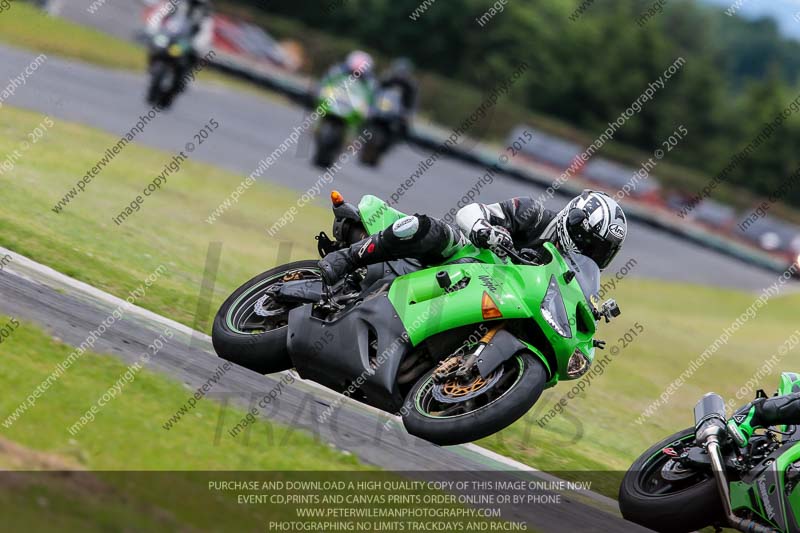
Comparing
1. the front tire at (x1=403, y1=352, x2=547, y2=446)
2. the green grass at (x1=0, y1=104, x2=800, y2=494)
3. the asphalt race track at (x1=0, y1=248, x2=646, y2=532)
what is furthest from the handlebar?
the green grass at (x1=0, y1=104, x2=800, y2=494)

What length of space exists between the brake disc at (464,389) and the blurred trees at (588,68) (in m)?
47.8

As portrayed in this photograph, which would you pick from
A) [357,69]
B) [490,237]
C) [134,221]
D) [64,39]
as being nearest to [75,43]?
[64,39]

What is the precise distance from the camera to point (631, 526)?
7.16 m

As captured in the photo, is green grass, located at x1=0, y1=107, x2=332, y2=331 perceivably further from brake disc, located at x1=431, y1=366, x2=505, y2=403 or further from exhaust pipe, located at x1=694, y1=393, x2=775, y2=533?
exhaust pipe, located at x1=694, y1=393, x2=775, y2=533

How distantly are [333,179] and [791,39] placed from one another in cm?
18464

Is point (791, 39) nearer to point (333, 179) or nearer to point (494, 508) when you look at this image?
point (333, 179)

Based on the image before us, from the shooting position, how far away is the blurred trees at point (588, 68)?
59094 millimetres

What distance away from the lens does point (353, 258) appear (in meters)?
7.80

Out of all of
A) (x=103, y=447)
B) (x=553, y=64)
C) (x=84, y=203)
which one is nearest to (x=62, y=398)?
(x=103, y=447)

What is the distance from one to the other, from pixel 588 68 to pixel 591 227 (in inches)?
2225

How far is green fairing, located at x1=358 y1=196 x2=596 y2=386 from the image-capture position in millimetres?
7289

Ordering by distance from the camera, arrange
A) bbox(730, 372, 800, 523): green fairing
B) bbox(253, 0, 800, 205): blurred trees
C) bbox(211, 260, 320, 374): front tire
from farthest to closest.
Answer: bbox(253, 0, 800, 205): blurred trees
bbox(211, 260, 320, 374): front tire
bbox(730, 372, 800, 523): green fairing

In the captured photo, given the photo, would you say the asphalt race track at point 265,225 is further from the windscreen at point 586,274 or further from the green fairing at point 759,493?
the windscreen at point 586,274

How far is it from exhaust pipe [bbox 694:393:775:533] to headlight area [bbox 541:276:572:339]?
96 cm
